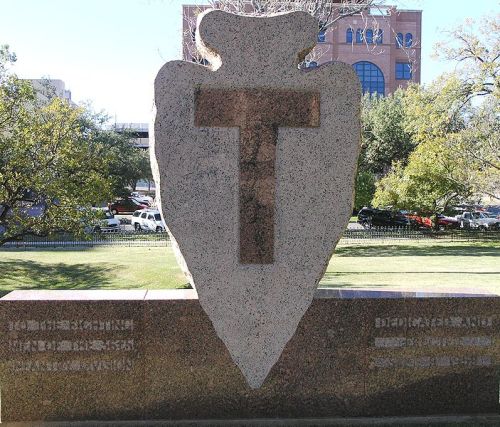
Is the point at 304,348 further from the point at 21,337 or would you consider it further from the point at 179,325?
the point at 21,337

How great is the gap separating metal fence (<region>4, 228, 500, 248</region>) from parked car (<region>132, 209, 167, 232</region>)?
3592mm

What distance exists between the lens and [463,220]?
136ft

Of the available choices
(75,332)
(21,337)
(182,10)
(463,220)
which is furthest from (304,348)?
(463,220)

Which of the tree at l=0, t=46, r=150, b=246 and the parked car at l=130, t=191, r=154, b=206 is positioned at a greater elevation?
the tree at l=0, t=46, r=150, b=246

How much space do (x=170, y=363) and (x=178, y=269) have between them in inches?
509

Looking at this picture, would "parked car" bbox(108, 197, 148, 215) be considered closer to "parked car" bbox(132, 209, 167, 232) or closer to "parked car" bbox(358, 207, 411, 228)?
"parked car" bbox(132, 209, 167, 232)

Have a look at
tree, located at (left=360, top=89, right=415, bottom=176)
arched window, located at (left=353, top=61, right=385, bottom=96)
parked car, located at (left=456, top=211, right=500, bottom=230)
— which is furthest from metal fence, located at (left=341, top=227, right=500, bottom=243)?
arched window, located at (left=353, top=61, right=385, bottom=96)

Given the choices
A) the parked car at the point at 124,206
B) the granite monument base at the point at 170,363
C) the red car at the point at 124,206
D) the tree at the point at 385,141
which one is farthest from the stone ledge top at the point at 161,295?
the red car at the point at 124,206

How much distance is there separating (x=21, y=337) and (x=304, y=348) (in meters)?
2.69

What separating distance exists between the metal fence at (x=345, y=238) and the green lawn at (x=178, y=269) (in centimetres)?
162

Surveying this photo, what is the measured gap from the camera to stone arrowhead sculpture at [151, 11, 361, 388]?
19.6 ft

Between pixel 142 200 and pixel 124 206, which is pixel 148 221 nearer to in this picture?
pixel 124 206

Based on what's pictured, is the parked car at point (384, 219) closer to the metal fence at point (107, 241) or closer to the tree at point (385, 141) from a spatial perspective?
the tree at point (385, 141)

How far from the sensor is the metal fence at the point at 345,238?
28544mm
